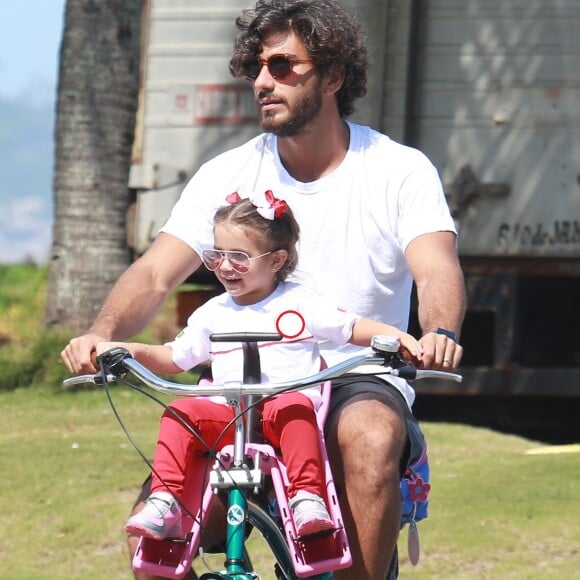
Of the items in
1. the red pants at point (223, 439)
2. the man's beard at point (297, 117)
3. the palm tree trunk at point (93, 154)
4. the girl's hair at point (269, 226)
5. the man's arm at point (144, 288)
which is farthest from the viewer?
the palm tree trunk at point (93, 154)

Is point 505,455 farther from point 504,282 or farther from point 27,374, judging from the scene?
point 27,374

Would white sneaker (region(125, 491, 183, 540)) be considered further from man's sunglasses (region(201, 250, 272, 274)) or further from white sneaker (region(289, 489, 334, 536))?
man's sunglasses (region(201, 250, 272, 274))

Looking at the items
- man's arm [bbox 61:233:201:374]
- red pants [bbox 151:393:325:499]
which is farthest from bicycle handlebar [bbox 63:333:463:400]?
man's arm [bbox 61:233:201:374]

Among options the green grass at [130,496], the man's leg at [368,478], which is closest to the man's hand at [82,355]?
the man's leg at [368,478]

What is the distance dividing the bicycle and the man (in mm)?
314

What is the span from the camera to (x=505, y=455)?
861 cm

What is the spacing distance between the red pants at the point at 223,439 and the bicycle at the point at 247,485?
0.04 metres

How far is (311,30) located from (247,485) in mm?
1503

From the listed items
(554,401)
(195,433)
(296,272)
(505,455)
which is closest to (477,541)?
(505,455)

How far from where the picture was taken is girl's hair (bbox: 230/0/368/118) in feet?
15.0

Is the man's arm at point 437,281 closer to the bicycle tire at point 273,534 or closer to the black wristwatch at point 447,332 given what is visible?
the black wristwatch at point 447,332

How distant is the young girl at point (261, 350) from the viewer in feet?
12.3

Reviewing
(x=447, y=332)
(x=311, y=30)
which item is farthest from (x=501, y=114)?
(x=447, y=332)

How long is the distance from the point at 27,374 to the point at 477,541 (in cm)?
450
